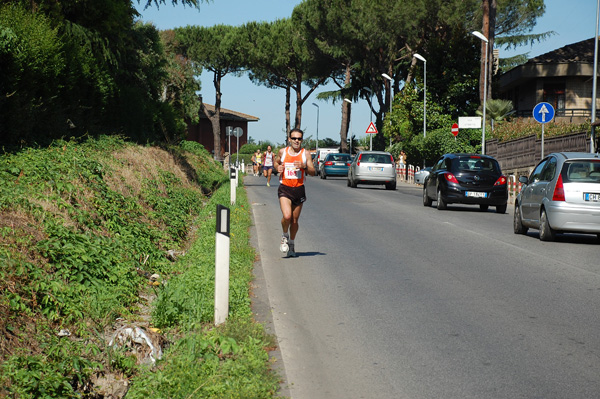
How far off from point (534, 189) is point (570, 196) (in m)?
1.39

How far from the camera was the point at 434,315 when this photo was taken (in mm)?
7664

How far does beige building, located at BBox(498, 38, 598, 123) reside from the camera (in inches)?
2003

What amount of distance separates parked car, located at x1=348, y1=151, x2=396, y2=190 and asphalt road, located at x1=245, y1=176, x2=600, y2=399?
69.6 feet

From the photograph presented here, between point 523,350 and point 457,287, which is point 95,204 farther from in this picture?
point 523,350

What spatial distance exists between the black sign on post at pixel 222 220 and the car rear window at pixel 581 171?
9190mm

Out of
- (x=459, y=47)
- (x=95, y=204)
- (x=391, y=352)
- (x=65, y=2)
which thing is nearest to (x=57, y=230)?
(x=95, y=204)

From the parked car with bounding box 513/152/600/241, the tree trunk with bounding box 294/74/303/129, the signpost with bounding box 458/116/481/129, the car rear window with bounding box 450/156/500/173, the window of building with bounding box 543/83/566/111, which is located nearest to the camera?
the parked car with bounding box 513/152/600/241

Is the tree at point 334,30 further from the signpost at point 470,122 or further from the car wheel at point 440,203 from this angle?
the car wheel at point 440,203

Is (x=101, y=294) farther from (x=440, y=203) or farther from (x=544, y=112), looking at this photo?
(x=544, y=112)

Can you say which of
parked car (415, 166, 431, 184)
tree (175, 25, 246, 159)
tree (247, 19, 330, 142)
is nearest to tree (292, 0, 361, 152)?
tree (247, 19, 330, 142)

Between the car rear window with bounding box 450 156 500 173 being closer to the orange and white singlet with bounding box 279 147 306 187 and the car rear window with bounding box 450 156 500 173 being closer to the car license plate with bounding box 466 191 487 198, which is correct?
the car license plate with bounding box 466 191 487 198

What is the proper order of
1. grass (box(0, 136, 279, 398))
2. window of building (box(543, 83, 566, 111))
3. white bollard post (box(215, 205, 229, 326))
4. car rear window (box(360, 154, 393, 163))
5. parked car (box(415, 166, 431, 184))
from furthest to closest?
window of building (box(543, 83, 566, 111)), parked car (box(415, 166, 431, 184)), car rear window (box(360, 154, 393, 163)), white bollard post (box(215, 205, 229, 326)), grass (box(0, 136, 279, 398))

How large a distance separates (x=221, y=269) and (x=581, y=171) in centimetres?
962

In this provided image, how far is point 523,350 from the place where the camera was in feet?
20.8
